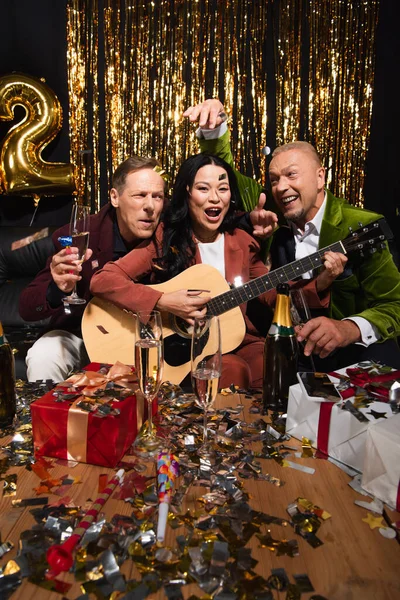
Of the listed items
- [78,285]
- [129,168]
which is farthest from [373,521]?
[129,168]

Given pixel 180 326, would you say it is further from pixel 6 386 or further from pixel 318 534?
pixel 318 534

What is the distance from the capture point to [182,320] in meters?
1.88

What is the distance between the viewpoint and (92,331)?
1.93 metres

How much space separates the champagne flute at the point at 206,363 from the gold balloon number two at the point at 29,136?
263 centimetres

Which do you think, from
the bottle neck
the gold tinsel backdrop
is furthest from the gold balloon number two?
the bottle neck

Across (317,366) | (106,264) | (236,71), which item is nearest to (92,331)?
(106,264)

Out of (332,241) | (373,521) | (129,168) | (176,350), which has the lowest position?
(176,350)

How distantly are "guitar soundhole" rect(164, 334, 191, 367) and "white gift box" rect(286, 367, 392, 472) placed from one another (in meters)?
0.72

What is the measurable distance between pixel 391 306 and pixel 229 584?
1548 millimetres

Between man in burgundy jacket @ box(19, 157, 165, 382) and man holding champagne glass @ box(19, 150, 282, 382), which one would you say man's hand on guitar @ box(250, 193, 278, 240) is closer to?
man holding champagne glass @ box(19, 150, 282, 382)

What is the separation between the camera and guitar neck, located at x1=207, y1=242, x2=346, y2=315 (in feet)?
6.02

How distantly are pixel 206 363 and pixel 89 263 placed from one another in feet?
4.40

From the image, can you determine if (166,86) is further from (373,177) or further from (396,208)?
(396,208)

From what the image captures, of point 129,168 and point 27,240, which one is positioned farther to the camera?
point 27,240
